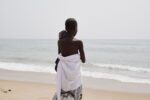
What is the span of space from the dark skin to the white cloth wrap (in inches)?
2.1

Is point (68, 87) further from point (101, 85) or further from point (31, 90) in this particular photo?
point (101, 85)

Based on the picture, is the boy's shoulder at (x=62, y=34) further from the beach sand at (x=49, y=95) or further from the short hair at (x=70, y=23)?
the beach sand at (x=49, y=95)

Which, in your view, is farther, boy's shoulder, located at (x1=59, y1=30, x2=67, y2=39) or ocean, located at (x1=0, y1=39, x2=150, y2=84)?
ocean, located at (x1=0, y1=39, x2=150, y2=84)

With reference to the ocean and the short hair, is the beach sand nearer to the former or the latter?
the ocean

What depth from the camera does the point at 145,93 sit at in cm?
1059

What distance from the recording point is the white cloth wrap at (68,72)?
416 cm

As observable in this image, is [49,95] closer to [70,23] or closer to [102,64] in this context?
[70,23]

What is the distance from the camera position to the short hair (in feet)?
13.8

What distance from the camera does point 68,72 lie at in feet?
13.7

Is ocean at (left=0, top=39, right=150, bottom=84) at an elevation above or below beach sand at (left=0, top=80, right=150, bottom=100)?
below

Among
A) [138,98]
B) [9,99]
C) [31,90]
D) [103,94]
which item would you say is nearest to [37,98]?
[9,99]

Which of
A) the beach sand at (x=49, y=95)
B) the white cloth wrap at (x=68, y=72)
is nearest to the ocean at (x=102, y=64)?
the beach sand at (x=49, y=95)

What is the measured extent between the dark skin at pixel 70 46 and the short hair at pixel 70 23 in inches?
1.6

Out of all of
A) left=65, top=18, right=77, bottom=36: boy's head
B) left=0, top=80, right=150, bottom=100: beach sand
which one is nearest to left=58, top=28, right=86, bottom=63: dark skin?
left=65, top=18, right=77, bottom=36: boy's head
